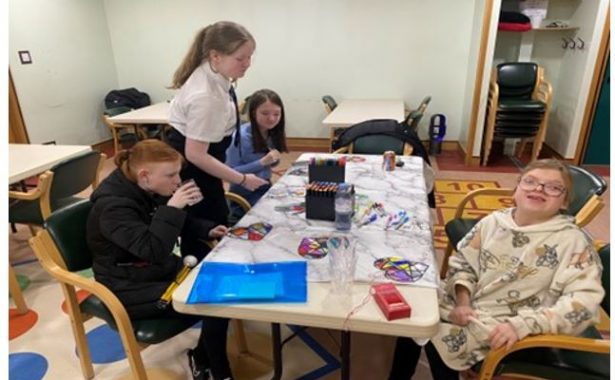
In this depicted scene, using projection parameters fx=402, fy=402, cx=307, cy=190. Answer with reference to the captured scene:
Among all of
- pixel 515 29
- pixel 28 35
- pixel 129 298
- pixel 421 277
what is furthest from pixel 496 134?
pixel 28 35

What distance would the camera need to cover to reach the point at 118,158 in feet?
4.45

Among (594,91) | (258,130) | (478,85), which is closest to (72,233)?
(258,130)

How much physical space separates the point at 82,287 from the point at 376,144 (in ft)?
6.04

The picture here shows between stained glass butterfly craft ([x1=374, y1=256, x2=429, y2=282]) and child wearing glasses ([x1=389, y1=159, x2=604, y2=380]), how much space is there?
104 mm

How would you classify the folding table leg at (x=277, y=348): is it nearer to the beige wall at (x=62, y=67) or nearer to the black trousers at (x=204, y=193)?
the black trousers at (x=204, y=193)

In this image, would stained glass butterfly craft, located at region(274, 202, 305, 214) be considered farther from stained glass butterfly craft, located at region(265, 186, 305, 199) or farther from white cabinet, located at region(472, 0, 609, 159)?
white cabinet, located at region(472, 0, 609, 159)

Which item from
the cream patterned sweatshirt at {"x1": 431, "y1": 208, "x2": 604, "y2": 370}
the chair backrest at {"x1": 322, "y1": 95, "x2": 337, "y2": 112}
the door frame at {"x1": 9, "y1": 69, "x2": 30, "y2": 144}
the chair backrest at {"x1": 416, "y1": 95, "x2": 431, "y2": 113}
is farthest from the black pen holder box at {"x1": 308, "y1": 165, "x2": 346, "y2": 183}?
the door frame at {"x1": 9, "y1": 69, "x2": 30, "y2": 144}

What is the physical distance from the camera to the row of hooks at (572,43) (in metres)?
3.91

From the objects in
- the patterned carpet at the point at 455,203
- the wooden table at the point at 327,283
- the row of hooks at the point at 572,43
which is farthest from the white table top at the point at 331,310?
the row of hooks at the point at 572,43

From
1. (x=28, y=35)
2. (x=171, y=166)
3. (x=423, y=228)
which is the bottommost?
(x=423, y=228)

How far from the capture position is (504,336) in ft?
3.34

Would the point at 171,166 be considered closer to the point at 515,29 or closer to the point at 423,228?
the point at 423,228

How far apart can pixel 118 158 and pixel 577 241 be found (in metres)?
1.43

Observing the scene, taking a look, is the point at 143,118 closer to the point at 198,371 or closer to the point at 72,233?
the point at 72,233
